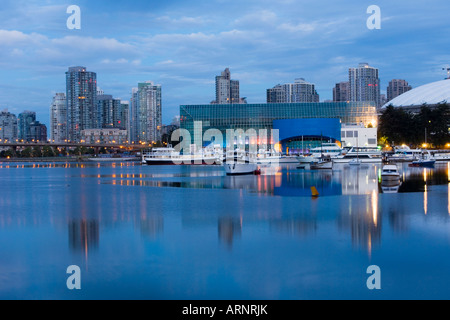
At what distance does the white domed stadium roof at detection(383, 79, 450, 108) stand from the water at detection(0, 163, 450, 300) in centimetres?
10860

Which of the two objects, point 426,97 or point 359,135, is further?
point 426,97

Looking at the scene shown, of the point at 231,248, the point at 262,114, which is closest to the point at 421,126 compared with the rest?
the point at 262,114

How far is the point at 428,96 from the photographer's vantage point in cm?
14062

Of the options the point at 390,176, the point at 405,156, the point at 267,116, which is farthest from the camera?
the point at 267,116

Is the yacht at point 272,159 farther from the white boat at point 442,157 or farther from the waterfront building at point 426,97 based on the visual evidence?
the waterfront building at point 426,97

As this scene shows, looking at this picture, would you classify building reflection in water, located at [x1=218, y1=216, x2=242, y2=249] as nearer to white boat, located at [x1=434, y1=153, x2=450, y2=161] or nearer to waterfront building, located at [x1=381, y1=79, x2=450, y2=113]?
white boat, located at [x1=434, y1=153, x2=450, y2=161]

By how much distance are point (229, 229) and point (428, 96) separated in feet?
423

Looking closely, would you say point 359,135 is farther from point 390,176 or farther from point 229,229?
point 229,229

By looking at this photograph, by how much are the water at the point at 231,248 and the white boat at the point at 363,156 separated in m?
68.4

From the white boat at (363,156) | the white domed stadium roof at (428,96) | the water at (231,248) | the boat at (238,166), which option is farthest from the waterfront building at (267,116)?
the water at (231,248)

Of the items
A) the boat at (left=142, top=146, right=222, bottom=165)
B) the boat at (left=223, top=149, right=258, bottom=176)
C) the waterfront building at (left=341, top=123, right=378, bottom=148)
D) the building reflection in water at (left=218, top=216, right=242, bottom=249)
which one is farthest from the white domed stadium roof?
the building reflection in water at (left=218, top=216, right=242, bottom=249)

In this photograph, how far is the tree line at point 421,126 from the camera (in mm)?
121250

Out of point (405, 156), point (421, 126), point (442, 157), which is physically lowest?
point (442, 157)
